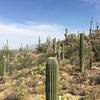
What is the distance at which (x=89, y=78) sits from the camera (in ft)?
65.3

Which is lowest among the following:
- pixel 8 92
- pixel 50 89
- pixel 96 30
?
pixel 8 92

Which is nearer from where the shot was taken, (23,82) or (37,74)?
(23,82)

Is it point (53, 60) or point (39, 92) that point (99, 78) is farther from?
point (53, 60)

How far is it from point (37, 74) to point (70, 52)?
549 inches

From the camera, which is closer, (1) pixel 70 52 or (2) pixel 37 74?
(2) pixel 37 74

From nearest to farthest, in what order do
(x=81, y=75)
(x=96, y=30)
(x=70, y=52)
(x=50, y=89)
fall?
(x=50, y=89) → (x=81, y=75) → (x=70, y=52) → (x=96, y=30)

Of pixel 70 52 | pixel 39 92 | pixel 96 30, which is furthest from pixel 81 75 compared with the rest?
pixel 96 30

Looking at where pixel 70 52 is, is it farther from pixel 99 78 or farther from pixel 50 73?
pixel 50 73

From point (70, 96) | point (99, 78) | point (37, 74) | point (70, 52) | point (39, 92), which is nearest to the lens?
point (70, 96)

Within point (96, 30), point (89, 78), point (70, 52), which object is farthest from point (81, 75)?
point (96, 30)

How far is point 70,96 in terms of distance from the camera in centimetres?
1523

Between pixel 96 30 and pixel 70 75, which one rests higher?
pixel 96 30

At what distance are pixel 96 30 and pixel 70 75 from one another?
24190mm

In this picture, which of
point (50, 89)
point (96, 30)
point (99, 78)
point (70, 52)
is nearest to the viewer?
point (50, 89)
